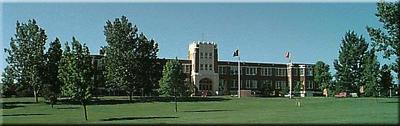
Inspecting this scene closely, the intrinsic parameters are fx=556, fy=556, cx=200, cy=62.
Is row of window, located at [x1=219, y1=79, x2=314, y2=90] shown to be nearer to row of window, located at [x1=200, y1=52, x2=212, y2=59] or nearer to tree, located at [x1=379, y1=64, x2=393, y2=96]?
row of window, located at [x1=200, y1=52, x2=212, y2=59]

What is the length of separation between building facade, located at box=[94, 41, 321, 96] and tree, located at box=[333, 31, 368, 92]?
19.1 m

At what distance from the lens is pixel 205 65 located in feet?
337

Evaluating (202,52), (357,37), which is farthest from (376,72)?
(202,52)

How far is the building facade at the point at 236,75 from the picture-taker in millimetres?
101438

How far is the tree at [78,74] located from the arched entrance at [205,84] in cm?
6700

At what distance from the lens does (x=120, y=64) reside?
6912 centimetres

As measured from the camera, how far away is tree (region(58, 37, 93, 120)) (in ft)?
114

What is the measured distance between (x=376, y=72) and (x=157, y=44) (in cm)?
2756

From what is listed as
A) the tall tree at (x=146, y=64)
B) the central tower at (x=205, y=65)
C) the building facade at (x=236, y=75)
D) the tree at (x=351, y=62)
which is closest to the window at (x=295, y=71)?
the building facade at (x=236, y=75)

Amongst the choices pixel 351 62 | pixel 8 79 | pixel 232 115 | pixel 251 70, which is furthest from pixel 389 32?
pixel 251 70

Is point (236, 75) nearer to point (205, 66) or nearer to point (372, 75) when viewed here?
point (205, 66)

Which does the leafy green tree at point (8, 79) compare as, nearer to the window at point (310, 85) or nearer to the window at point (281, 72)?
the window at point (281, 72)

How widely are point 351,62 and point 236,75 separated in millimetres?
38913

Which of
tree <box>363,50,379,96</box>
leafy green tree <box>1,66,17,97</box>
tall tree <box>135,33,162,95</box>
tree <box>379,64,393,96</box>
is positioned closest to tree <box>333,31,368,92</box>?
tree <box>363,50,379,96</box>
